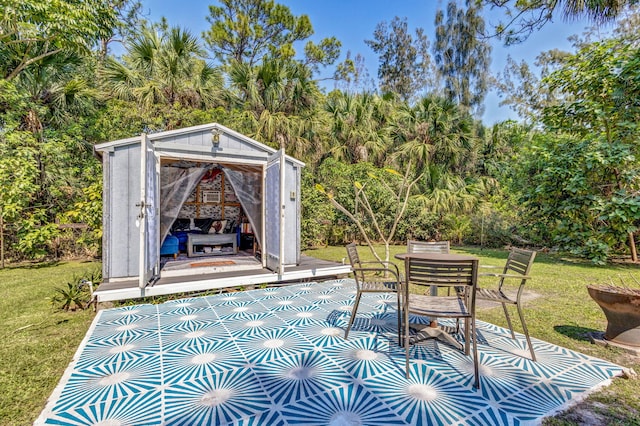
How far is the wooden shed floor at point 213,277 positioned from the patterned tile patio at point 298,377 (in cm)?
59

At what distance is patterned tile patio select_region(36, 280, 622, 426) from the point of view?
2023 mm

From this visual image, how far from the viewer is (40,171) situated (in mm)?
7391

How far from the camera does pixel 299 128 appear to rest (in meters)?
10.6

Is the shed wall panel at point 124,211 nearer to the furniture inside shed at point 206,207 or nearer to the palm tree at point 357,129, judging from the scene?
the furniture inside shed at point 206,207

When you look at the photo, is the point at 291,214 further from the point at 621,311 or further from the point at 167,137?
the point at 621,311

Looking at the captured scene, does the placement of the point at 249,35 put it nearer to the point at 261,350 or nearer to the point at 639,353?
the point at 261,350

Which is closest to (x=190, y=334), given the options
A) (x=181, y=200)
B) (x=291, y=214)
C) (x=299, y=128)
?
(x=291, y=214)

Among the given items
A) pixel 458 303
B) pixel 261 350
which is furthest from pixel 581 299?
pixel 261 350

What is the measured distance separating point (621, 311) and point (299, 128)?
9.13m

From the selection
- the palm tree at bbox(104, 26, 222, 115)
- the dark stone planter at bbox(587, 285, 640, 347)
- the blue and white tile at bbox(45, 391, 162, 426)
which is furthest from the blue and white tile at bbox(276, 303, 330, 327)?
the palm tree at bbox(104, 26, 222, 115)

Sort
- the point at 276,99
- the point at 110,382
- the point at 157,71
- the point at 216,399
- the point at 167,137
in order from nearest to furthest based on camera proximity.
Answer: the point at 216,399, the point at 110,382, the point at 167,137, the point at 157,71, the point at 276,99

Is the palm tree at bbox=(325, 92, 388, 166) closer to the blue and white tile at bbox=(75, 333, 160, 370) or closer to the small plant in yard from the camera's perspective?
the small plant in yard

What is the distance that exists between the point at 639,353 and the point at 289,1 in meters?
15.9

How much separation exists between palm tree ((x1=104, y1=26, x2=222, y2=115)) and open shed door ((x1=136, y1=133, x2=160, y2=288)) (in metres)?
4.67
